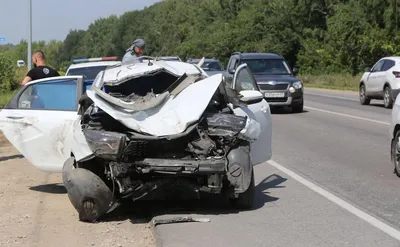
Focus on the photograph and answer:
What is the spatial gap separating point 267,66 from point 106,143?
54.3ft

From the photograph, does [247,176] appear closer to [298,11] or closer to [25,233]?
[25,233]

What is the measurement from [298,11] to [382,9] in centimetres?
1925

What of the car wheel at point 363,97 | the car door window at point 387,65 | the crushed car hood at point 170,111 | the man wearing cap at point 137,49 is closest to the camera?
the crushed car hood at point 170,111

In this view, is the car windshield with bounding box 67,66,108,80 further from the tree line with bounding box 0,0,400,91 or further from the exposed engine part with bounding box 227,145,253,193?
the tree line with bounding box 0,0,400,91

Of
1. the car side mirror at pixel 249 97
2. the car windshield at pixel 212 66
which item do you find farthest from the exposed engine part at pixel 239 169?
the car windshield at pixel 212 66

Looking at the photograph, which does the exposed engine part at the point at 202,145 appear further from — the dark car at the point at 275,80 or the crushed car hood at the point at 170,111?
the dark car at the point at 275,80

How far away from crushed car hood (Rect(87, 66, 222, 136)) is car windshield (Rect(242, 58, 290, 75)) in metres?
15.2

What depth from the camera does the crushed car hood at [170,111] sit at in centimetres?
787

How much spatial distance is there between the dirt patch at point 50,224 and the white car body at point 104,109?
1.92 ft

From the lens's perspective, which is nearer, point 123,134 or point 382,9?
point 123,134

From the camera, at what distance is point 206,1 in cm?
10600

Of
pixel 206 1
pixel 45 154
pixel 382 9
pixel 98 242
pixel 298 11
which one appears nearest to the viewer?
pixel 98 242

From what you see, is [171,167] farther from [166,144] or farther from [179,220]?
[179,220]

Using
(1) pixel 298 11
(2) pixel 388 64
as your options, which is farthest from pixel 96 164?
(1) pixel 298 11
